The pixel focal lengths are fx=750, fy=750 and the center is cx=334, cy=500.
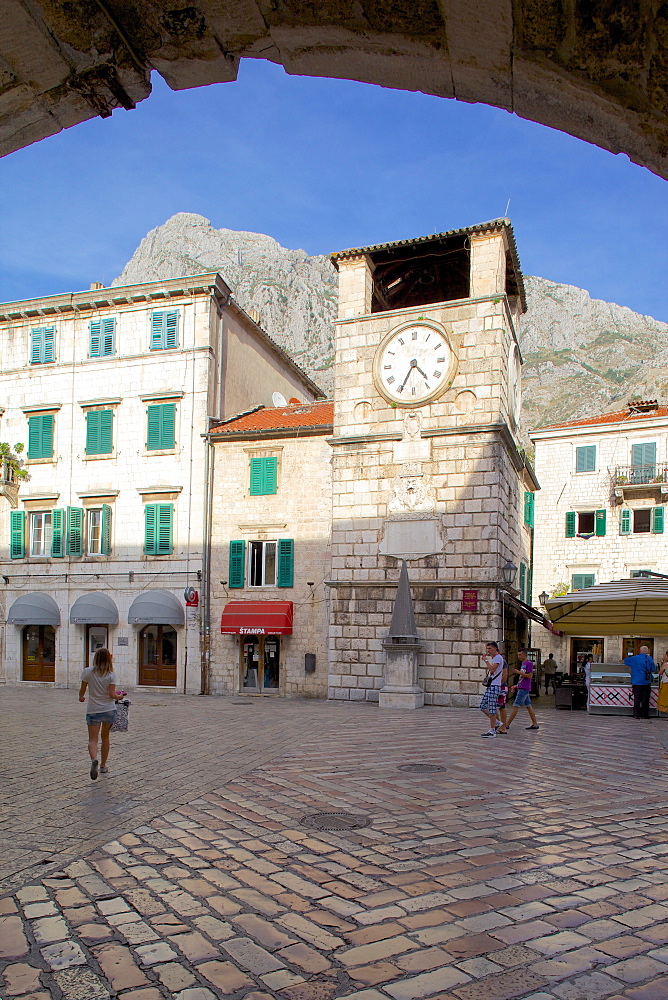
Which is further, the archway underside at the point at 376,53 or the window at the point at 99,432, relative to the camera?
the window at the point at 99,432

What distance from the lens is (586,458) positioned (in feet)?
119

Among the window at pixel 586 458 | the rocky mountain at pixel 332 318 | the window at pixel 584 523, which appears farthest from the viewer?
the rocky mountain at pixel 332 318

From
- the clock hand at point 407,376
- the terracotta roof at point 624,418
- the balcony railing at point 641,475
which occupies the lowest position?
the balcony railing at point 641,475

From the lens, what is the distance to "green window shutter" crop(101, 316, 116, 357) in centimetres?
2748

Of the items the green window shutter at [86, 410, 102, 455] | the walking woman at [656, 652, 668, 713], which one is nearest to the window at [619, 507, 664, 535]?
the walking woman at [656, 652, 668, 713]

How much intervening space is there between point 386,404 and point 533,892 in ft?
58.8

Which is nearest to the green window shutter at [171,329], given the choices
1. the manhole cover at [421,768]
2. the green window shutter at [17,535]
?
the green window shutter at [17,535]

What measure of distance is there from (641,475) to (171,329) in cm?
2189

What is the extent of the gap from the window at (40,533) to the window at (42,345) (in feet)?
18.9

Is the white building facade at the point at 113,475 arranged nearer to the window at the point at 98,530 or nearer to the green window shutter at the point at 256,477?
the window at the point at 98,530

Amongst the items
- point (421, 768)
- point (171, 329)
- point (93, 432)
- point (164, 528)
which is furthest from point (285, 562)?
point (421, 768)

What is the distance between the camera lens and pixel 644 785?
959cm

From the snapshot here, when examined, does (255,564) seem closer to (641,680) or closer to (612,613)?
(612,613)

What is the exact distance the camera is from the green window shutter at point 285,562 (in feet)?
79.7
